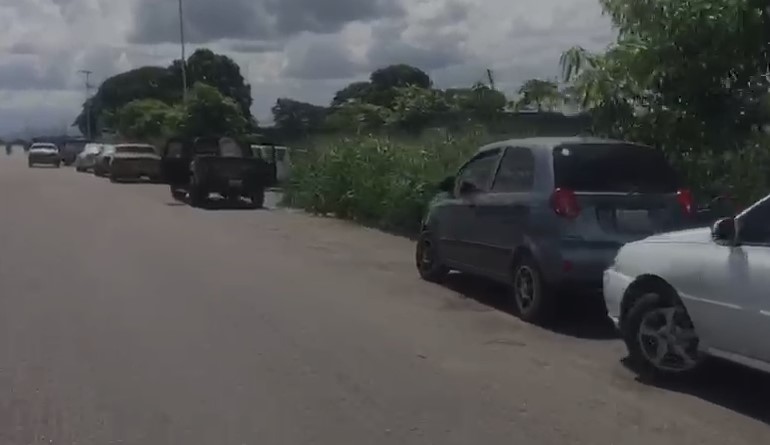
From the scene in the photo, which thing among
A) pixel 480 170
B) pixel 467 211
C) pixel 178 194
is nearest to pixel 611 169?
pixel 480 170

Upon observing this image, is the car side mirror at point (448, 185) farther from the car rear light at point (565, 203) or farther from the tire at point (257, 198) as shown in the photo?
the tire at point (257, 198)

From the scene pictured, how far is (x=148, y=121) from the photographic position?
63.7m

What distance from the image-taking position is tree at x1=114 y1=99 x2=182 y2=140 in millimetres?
56125

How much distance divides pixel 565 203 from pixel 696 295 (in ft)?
9.03

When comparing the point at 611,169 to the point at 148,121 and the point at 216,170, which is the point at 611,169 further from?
the point at 148,121

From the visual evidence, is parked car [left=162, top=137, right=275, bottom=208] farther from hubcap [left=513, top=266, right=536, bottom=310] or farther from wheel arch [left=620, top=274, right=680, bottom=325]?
wheel arch [left=620, top=274, right=680, bottom=325]

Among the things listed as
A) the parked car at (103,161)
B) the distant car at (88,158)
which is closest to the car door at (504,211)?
the parked car at (103,161)

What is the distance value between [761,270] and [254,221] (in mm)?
17526

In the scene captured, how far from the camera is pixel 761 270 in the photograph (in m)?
7.34

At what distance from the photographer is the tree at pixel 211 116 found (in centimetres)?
5009

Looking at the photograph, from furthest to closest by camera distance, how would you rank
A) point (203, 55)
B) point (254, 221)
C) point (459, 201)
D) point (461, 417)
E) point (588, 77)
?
point (203, 55), point (254, 221), point (588, 77), point (459, 201), point (461, 417)

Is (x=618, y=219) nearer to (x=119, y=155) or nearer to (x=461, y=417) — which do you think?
(x=461, y=417)

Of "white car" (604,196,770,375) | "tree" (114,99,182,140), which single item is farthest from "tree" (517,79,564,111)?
"tree" (114,99,182,140)

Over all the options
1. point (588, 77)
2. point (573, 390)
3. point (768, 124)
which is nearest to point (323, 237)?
point (588, 77)
